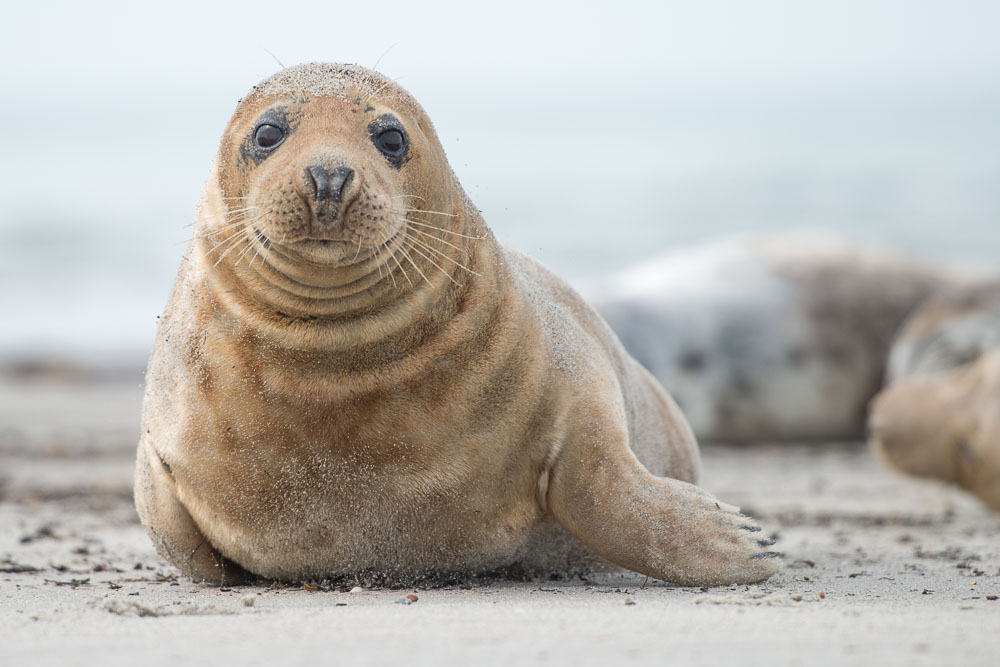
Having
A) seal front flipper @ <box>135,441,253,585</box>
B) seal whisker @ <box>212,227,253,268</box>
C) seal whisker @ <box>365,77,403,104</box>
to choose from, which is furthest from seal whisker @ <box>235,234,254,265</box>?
seal front flipper @ <box>135,441,253,585</box>

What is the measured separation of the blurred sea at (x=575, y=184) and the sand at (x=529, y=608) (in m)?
5.27

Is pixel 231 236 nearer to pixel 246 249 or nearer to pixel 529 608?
pixel 246 249

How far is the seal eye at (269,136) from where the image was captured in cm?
332

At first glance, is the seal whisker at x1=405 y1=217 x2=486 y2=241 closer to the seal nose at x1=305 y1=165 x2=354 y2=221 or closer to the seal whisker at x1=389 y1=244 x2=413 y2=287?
the seal whisker at x1=389 y1=244 x2=413 y2=287

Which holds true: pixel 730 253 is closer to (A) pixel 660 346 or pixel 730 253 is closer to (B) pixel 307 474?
(A) pixel 660 346

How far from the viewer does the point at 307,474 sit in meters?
3.37

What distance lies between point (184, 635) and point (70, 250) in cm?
2006

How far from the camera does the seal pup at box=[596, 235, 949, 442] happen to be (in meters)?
8.83

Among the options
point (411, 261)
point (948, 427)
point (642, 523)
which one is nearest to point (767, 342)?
point (948, 427)

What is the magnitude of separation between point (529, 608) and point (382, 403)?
26.3 inches

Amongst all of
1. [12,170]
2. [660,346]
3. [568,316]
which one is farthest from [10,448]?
[12,170]

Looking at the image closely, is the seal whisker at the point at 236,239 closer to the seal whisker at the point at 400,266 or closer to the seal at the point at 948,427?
the seal whisker at the point at 400,266

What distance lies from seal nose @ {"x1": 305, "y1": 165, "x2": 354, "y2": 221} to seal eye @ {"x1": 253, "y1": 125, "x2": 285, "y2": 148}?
31 cm

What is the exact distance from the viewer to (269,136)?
3328 mm
